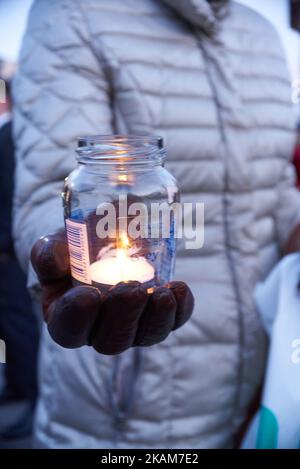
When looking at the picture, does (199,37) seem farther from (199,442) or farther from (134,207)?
(199,442)

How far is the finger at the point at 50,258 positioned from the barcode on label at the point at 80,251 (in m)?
0.01

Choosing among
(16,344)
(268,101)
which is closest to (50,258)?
(268,101)

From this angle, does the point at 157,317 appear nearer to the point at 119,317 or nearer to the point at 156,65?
the point at 119,317


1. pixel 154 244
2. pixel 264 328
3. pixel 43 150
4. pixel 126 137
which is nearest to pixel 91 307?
pixel 154 244

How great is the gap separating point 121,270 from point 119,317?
0.16 feet

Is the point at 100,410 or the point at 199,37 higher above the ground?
the point at 199,37

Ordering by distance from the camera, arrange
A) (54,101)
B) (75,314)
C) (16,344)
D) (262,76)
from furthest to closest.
A: (16,344), (262,76), (54,101), (75,314)

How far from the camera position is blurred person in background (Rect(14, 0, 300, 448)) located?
62 cm

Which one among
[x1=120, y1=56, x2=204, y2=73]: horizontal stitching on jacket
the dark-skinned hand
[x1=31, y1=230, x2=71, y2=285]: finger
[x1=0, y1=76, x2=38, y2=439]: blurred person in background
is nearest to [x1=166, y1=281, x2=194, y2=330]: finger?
the dark-skinned hand

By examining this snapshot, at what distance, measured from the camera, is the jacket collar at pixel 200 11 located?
64 cm

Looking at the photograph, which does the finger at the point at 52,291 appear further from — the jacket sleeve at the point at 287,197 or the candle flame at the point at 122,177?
the jacket sleeve at the point at 287,197

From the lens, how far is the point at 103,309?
0.37 metres

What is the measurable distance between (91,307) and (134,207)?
125 mm
